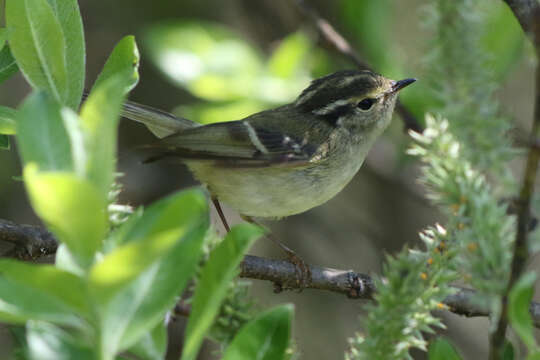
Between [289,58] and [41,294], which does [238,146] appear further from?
[41,294]

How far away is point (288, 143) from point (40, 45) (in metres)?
1.78

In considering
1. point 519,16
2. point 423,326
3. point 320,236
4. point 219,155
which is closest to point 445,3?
point 519,16

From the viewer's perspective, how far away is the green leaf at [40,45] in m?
1.42

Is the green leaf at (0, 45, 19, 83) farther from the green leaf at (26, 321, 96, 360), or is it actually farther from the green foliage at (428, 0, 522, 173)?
the green foliage at (428, 0, 522, 173)

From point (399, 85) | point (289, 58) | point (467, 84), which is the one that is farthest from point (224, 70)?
point (467, 84)

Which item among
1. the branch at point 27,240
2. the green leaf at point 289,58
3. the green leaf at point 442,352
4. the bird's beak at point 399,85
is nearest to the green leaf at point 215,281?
the green leaf at point 442,352

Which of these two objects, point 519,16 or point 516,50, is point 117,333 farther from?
point 516,50

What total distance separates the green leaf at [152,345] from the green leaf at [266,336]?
13 cm

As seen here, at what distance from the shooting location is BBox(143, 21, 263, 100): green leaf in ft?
11.5

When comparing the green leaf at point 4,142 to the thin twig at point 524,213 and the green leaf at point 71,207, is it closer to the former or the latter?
the green leaf at point 71,207

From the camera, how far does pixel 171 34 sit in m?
3.83

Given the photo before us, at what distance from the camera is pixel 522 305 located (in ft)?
3.50

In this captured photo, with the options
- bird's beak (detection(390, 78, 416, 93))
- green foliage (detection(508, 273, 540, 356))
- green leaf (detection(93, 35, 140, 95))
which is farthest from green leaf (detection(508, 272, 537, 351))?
bird's beak (detection(390, 78, 416, 93))

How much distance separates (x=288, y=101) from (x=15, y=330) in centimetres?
246
